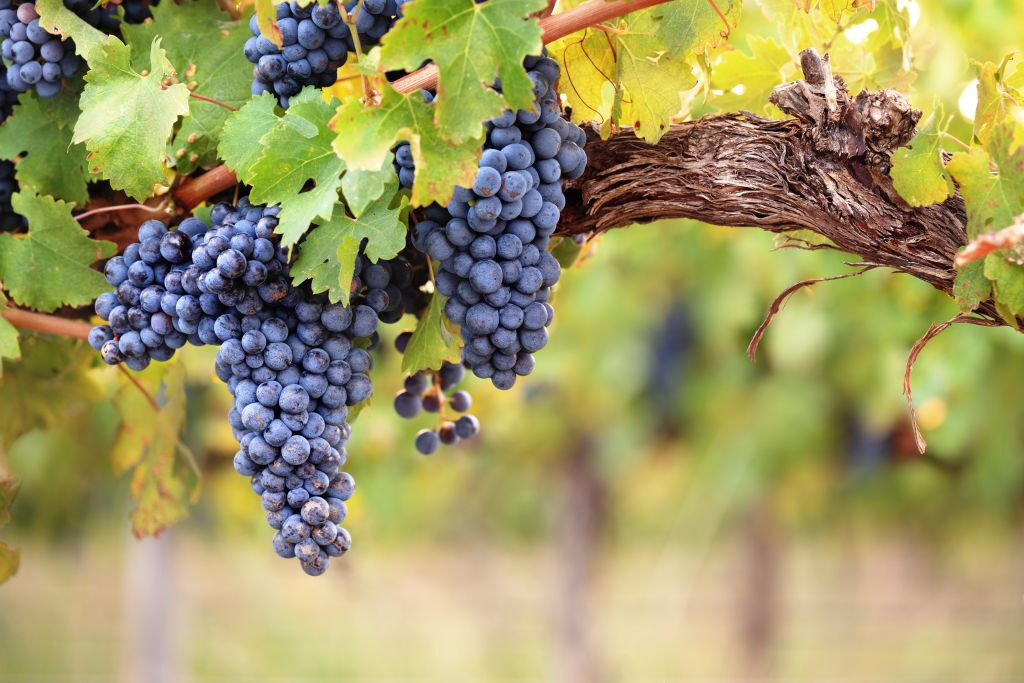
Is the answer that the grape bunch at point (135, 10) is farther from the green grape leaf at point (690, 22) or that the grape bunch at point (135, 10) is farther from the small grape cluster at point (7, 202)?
the green grape leaf at point (690, 22)

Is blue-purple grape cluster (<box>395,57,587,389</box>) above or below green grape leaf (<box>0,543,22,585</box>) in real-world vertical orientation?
above

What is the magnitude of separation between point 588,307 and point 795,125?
353 cm

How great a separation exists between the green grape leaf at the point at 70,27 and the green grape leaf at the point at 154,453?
23.2 inches

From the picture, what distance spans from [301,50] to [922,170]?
0.74m

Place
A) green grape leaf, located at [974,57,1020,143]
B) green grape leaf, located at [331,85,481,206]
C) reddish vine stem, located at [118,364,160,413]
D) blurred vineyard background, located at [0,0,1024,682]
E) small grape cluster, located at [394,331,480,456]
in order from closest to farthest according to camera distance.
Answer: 1. green grape leaf, located at [331,85,481,206]
2. green grape leaf, located at [974,57,1020,143]
3. small grape cluster, located at [394,331,480,456]
4. reddish vine stem, located at [118,364,160,413]
5. blurred vineyard background, located at [0,0,1024,682]

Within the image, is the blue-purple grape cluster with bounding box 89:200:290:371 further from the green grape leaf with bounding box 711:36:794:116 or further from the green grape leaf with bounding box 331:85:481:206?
the green grape leaf with bounding box 711:36:794:116

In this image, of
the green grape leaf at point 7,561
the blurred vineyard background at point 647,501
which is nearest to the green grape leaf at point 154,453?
the blurred vineyard background at point 647,501

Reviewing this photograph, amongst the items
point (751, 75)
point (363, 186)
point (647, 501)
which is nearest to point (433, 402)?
point (363, 186)

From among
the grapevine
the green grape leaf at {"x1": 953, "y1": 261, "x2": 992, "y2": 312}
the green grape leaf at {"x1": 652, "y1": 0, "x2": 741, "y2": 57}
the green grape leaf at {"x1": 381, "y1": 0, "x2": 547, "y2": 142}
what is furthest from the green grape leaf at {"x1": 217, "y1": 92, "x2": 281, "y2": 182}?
the green grape leaf at {"x1": 953, "y1": 261, "x2": 992, "y2": 312}

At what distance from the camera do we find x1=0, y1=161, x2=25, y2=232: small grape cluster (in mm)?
1439

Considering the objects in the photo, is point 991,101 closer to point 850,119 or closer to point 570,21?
point 850,119

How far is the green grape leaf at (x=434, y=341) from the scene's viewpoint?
1.26 metres

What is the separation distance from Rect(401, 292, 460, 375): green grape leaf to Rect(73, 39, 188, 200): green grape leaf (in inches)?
14.1

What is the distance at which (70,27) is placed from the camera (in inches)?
49.5
